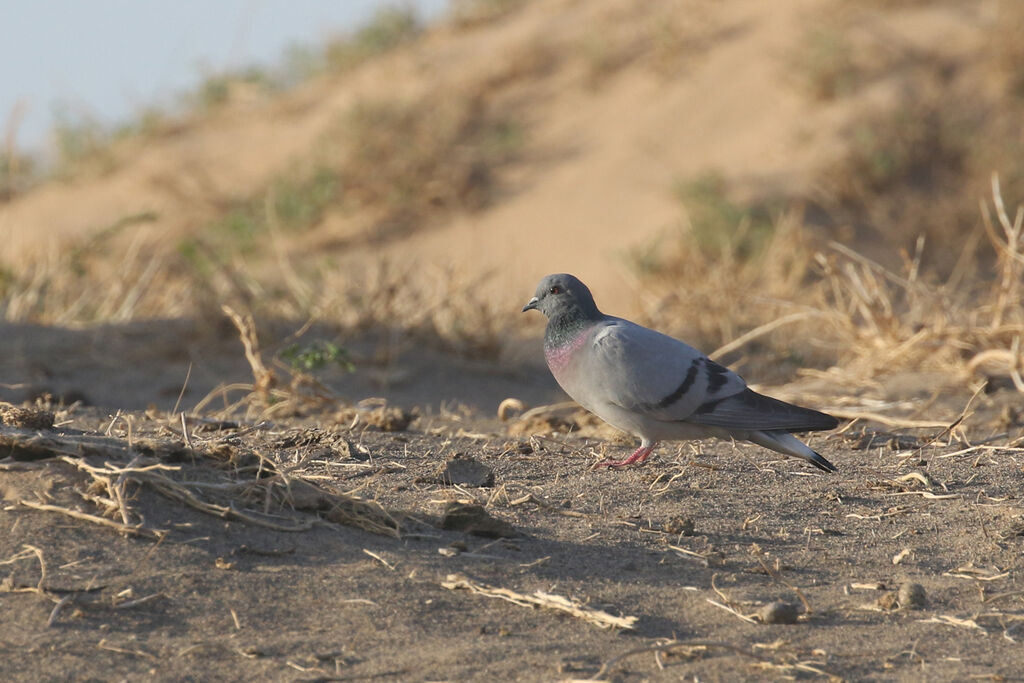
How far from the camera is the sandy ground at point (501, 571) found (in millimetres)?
2357

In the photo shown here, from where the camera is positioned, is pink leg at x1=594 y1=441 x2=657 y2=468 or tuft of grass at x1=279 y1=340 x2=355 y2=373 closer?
pink leg at x1=594 y1=441 x2=657 y2=468

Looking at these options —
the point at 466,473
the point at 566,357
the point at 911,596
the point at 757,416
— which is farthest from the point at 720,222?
the point at 911,596

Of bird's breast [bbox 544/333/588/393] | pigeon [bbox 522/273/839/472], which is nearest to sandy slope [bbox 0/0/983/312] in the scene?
bird's breast [bbox 544/333/588/393]

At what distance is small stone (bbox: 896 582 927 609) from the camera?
2.66 m

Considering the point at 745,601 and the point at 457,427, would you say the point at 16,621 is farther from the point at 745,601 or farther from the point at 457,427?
the point at 457,427

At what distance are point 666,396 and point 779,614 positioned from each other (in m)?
1.05

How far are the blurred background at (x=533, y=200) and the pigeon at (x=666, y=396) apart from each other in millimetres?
1941

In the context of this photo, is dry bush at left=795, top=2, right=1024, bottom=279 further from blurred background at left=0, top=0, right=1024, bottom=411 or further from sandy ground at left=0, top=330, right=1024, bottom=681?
sandy ground at left=0, top=330, right=1024, bottom=681

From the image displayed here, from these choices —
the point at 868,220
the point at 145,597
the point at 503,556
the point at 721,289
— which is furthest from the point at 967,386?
the point at 868,220

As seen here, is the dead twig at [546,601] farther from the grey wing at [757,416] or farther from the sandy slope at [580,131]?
the sandy slope at [580,131]

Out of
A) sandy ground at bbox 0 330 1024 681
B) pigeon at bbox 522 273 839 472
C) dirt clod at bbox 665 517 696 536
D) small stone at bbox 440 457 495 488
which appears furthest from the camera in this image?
pigeon at bbox 522 273 839 472

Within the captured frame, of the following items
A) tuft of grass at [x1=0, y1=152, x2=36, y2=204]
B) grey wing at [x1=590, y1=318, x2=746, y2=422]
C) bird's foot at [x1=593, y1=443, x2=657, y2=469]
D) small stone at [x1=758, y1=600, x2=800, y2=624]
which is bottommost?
tuft of grass at [x1=0, y1=152, x2=36, y2=204]

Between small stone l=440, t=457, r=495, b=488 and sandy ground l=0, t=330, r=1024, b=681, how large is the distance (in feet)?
0.05

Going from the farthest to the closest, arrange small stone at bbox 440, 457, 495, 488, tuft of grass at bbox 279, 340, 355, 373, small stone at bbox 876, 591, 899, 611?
tuft of grass at bbox 279, 340, 355, 373
small stone at bbox 440, 457, 495, 488
small stone at bbox 876, 591, 899, 611
